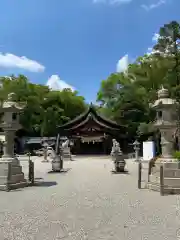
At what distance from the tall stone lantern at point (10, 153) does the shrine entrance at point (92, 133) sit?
2861 centimetres

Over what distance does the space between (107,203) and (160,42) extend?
26.2m

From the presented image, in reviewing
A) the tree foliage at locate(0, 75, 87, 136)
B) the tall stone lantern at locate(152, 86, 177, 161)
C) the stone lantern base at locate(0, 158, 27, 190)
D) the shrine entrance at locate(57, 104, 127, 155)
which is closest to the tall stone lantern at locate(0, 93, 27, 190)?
the stone lantern base at locate(0, 158, 27, 190)

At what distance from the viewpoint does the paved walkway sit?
582cm

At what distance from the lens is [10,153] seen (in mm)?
12766

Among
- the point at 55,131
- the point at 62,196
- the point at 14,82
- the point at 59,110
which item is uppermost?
the point at 14,82

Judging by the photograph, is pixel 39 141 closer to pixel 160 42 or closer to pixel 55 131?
A: pixel 55 131

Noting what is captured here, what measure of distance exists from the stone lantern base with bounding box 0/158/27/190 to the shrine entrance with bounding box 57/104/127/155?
2914 centimetres

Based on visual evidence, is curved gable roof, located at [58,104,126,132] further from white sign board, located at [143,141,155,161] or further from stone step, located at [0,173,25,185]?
stone step, located at [0,173,25,185]

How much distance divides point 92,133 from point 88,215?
35.5m

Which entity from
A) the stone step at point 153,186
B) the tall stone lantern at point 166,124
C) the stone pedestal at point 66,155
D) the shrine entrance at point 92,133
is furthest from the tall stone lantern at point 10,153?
the shrine entrance at point 92,133

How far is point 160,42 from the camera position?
3159cm

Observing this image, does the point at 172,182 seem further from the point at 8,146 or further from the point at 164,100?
the point at 8,146

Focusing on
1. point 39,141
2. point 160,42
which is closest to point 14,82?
point 39,141

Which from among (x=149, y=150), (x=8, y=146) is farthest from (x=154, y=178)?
(x=149, y=150)
